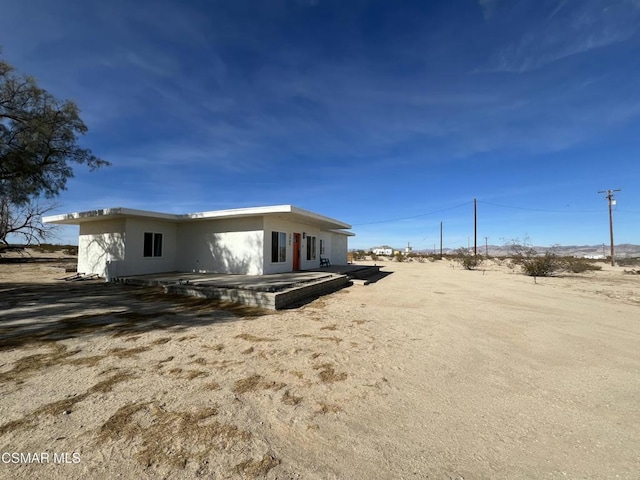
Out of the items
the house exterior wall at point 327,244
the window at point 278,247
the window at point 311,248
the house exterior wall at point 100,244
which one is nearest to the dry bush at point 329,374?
the window at point 278,247

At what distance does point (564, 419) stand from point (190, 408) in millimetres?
3615

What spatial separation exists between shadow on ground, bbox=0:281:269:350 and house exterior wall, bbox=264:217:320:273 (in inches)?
169

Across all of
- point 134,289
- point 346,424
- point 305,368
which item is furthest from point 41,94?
point 346,424

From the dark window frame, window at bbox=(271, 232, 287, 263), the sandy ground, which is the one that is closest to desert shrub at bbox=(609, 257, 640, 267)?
the sandy ground

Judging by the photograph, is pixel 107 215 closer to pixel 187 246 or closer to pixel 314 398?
pixel 187 246

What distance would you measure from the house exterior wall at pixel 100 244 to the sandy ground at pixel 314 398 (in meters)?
6.91

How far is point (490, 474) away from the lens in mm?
2043

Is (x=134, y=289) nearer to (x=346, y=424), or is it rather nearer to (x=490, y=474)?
(x=346, y=424)

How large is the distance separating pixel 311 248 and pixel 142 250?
838 centimetres

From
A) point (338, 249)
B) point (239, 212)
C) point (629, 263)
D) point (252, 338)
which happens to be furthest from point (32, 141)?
point (629, 263)

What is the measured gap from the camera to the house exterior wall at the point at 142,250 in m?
12.1

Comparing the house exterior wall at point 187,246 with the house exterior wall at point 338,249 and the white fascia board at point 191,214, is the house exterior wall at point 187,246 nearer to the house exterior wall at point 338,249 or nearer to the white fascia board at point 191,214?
the white fascia board at point 191,214

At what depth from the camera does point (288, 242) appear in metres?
14.0

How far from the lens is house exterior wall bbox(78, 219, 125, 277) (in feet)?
40.7
